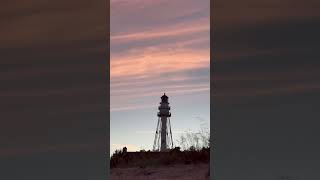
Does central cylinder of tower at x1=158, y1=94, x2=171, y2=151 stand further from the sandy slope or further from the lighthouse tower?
the sandy slope

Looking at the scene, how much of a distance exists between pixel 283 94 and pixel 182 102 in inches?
106

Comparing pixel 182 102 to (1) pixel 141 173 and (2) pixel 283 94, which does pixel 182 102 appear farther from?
(2) pixel 283 94

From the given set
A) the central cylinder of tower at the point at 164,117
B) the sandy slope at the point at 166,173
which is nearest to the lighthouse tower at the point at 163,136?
the central cylinder of tower at the point at 164,117

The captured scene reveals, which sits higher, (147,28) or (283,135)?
(147,28)

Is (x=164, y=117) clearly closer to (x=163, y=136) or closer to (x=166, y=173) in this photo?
(x=163, y=136)

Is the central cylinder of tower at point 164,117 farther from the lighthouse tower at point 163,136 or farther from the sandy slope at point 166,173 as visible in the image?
the sandy slope at point 166,173

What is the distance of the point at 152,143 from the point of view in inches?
262

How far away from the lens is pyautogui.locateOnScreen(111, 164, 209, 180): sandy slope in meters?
5.57

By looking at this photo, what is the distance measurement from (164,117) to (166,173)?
1.60 meters

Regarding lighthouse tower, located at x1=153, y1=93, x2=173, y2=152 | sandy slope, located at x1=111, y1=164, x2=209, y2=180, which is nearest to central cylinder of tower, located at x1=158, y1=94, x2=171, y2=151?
lighthouse tower, located at x1=153, y1=93, x2=173, y2=152

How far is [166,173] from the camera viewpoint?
575 centimetres

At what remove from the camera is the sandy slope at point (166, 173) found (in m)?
5.57

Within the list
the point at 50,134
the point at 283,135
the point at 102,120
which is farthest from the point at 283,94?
the point at 50,134

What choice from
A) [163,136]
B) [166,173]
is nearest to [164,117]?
[163,136]
